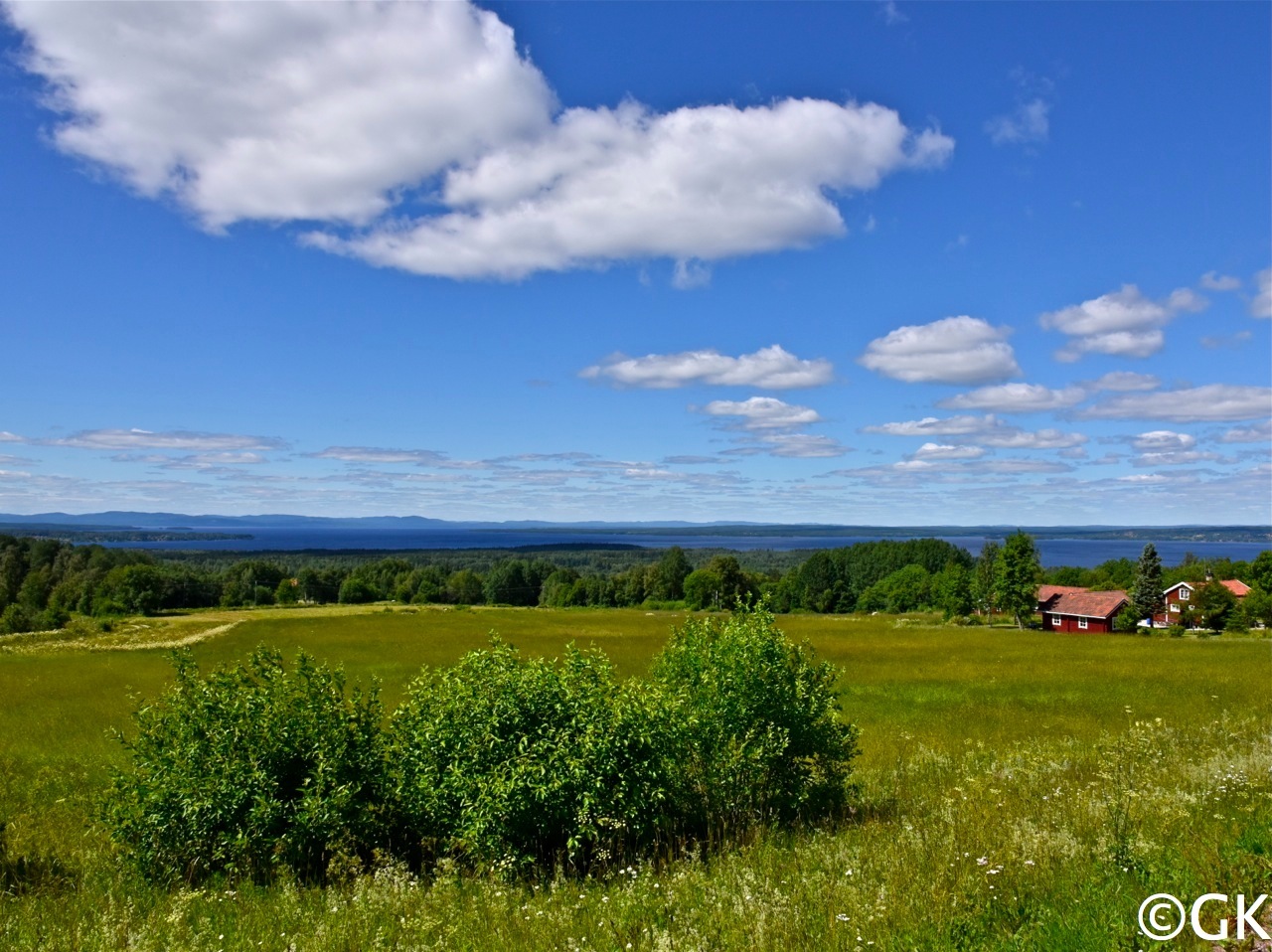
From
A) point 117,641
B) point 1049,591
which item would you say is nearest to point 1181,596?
point 1049,591

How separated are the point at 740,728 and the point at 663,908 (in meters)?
4.44

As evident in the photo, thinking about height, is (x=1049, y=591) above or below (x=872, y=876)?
below

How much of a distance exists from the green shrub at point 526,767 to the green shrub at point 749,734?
844mm

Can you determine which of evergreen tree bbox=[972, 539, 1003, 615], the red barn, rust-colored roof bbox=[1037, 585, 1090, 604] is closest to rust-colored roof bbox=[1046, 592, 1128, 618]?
the red barn

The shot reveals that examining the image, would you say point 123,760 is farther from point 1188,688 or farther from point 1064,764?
point 1188,688

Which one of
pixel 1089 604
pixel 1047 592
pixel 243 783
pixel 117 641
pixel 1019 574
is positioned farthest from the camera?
pixel 1047 592

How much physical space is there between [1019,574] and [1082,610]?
300 inches

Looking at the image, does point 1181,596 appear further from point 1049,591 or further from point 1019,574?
point 1019,574

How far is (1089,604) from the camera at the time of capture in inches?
3310

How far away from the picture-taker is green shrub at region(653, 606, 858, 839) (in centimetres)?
1127

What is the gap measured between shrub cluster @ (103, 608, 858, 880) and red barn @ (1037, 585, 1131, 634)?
265ft

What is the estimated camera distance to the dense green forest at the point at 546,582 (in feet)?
354

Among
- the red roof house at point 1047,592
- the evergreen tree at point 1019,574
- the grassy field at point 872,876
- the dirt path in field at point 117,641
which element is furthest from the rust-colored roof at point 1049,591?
the dirt path in field at point 117,641

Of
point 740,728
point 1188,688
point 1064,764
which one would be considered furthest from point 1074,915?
point 1188,688
